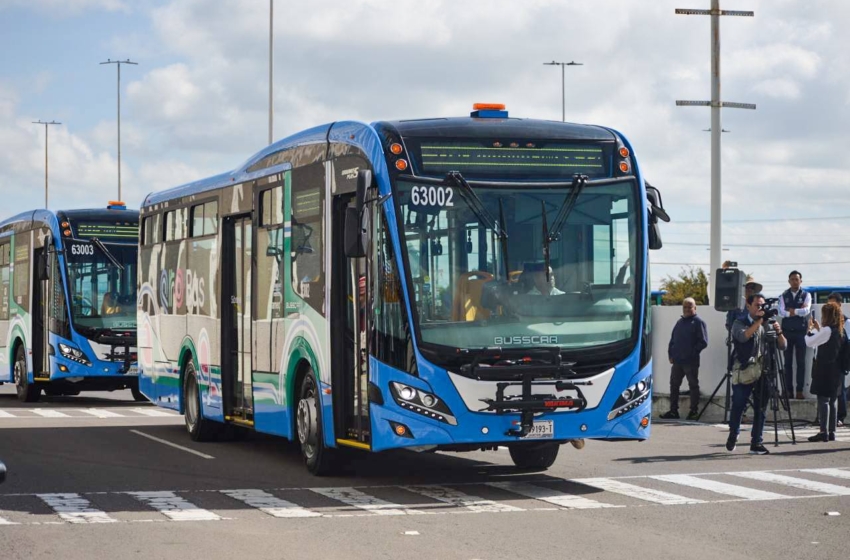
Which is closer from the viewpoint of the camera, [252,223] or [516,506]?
[516,506]

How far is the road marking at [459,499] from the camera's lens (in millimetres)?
12172

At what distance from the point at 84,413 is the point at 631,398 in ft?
45.5

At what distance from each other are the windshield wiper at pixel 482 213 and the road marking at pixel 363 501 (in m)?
2.14

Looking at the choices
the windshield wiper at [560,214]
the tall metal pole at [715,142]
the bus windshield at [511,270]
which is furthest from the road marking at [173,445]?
the tall metal pole at [715,142]

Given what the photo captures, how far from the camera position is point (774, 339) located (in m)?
17.2

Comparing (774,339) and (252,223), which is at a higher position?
(252,223)

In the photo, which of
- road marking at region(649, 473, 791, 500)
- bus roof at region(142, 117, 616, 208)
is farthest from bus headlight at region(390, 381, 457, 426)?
road marking at region(649, 473, 791, 500)

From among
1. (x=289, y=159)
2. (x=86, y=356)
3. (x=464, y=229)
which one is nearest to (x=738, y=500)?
(x=464, y=229)

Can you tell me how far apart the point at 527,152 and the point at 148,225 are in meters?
9.88

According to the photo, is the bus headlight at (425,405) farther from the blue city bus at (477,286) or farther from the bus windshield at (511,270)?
the bus windshield at (511,270)

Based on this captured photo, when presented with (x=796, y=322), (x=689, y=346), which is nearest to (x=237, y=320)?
(x=689, y=346)

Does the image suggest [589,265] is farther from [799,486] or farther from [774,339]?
[774,339]

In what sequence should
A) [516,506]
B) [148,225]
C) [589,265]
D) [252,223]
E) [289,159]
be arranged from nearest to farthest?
[516,506] < [589,265] < [289,159] < [252,223] < [148,225]

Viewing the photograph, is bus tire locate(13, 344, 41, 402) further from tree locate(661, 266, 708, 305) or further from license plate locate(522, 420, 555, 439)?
tree locate(661, 266, 708, 305)
